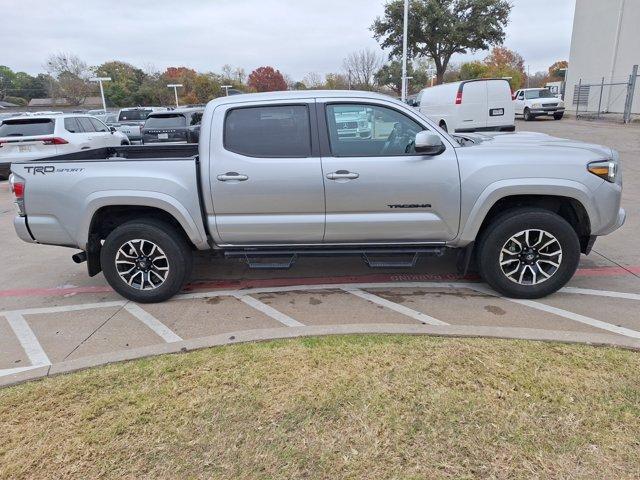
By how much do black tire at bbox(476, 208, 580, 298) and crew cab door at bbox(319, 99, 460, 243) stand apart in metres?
0.37

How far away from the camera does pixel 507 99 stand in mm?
14812

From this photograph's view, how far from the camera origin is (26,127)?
36.3 ft

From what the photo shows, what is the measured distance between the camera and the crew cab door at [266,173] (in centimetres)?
408

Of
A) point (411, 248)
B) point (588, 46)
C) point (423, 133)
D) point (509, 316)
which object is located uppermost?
point (588, 46)

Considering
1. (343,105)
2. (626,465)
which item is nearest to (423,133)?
(343,105)

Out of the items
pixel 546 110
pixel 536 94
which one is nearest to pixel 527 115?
pixel 546 110


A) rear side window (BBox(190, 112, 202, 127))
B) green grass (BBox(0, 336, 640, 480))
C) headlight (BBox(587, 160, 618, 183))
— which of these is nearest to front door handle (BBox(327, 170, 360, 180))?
green grass (BBox(0, 336, 640, 480))

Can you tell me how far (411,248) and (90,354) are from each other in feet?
9.33

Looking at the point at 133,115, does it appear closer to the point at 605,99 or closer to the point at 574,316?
the point at 574,316

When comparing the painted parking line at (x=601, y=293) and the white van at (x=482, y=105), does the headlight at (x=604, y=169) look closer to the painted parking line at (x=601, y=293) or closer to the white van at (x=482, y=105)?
the painted parking line at (x=601, y=293)

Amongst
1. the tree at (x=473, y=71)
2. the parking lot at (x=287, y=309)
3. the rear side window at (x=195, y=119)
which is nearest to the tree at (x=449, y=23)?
the tree at (x=473, y=71)

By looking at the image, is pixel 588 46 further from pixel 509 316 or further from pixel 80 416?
pixel 80 416

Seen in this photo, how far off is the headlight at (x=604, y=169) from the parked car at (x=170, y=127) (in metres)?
11.2

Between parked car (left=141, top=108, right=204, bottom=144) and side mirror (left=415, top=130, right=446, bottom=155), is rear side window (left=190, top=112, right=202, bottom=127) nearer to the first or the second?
parked car (left=141, top=108, right=204, bottom=144)
